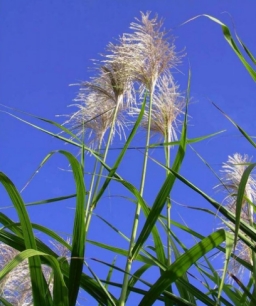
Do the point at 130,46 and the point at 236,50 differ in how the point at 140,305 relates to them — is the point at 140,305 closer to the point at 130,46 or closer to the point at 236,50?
the point at 236,50

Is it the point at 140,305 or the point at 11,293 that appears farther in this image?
the point at 11,293

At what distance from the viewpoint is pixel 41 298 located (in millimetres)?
1026

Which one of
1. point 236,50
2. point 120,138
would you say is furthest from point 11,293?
point 236,50

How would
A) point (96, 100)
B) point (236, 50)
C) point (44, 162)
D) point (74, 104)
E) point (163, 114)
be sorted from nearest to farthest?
point (236, 50), point (44, 162), point (163, 114), point (96, 100), point (74, 104)

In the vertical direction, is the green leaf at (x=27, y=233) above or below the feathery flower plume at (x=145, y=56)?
below

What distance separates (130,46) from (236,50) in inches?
25.8

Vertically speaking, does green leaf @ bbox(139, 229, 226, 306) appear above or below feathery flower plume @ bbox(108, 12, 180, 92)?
below

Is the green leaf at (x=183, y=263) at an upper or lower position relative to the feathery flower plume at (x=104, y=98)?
lower

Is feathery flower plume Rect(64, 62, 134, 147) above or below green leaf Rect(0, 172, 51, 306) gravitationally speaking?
above

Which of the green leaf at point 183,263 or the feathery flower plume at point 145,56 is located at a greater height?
the feathery flower plume at point 145,56

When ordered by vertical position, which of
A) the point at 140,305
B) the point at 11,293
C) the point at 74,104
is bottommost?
the point at 140,305

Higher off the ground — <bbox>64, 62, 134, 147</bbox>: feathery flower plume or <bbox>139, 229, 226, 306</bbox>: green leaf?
<bbox>64, 62, 134, 147</bbox>: feathery flower plume

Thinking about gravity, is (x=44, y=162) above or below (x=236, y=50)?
below

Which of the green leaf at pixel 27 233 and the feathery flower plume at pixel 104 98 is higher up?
the feathery flower plume at pixel 104 98
